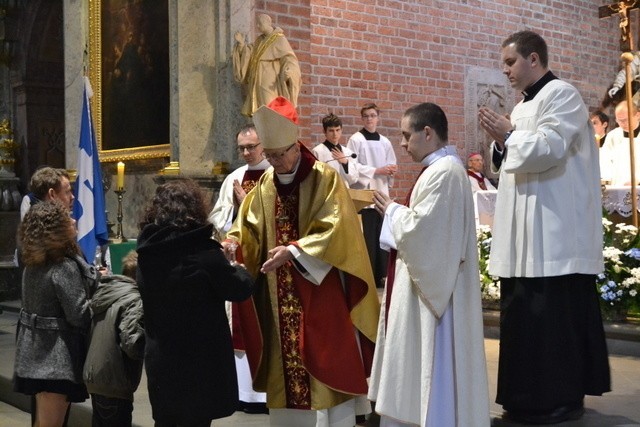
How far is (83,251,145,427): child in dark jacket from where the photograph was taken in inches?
153

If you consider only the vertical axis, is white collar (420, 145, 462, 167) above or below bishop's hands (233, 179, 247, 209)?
above

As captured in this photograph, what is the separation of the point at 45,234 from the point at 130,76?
5513mm

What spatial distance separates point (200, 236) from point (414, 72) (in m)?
7.73

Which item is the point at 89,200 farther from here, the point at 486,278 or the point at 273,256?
the point at 273,256

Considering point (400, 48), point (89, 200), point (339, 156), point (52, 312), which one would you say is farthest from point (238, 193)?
point (400, 48)

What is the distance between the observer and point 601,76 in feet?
44.2

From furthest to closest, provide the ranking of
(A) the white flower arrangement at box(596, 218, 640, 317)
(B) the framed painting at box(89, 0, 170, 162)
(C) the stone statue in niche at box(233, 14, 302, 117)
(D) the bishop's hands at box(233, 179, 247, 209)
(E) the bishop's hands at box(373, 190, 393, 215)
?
(B) the framed painting at box(89, 0, 170, 162), (C) the stone statue in niche at box(233, 14, 302, 117), (A) the white flower arrangement at box(596, 218, 640, 317), (D) the bishop's hands at box(233, 179, 247, 209), (E) the bishop's hands at box(373, 190, 393, 215)

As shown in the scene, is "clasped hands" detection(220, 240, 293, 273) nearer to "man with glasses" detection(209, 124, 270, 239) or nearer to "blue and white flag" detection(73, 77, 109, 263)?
"man with glasses" detection(209, 124, 270, 239)

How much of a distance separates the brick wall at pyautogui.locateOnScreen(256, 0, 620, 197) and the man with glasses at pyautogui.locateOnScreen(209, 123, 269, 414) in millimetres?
3168

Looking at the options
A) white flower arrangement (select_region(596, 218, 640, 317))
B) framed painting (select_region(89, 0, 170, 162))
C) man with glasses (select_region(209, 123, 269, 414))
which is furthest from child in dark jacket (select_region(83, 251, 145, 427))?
framed painting (select_region(89, 0, 170, 162))

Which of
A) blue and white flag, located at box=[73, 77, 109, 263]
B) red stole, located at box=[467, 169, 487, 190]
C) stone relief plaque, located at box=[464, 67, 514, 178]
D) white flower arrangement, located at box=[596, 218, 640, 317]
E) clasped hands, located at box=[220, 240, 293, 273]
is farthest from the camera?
stone relief plaque, located at box=[464, 67, 514, 178]

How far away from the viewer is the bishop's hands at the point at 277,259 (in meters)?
3.85

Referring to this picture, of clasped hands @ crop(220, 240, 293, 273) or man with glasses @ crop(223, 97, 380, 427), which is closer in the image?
clasped hands @ crop(220, 240, 293, 273)

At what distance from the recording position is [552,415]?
159 inches
